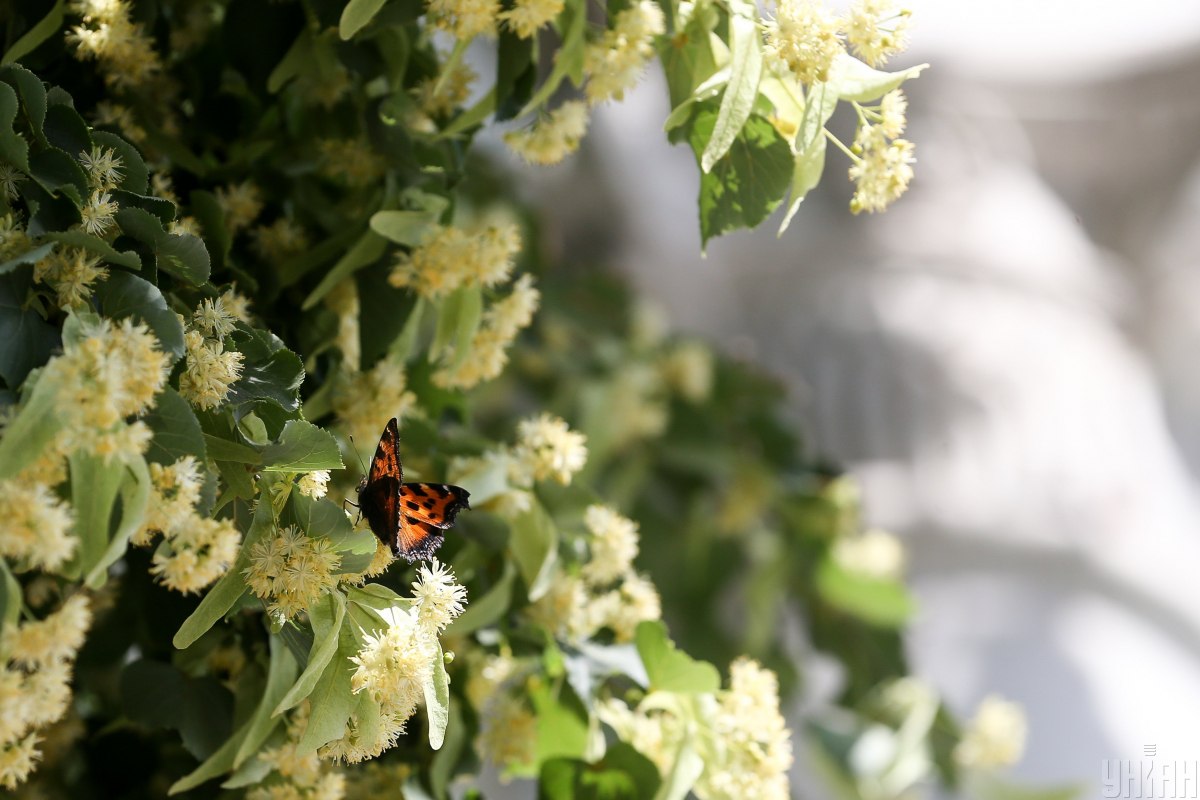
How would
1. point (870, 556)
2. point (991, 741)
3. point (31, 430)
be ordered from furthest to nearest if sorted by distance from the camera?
point (870, 556) < point (991, 741) < point (31, 430)

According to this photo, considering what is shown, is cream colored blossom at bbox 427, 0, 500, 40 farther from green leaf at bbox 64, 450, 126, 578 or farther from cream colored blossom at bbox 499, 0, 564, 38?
green leaf at bbox 64, 450, 126, 578

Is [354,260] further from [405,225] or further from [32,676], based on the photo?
[32,676]

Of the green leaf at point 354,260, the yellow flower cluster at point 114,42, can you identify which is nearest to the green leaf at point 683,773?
the green leaf at point 354,260

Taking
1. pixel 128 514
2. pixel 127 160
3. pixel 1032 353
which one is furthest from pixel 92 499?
pixel 1032 353

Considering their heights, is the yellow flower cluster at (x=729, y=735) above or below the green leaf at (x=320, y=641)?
below

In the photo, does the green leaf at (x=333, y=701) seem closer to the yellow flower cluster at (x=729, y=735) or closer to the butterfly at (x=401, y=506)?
the butterfly at (x=401, y=506)

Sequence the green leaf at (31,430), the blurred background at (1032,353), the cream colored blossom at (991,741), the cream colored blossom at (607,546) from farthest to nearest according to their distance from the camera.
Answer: the blurred background at (1032,353)
the cream colored blossom at (991,741)
the cream colored blossom at (607,546)
the green leaf at (31,430)
